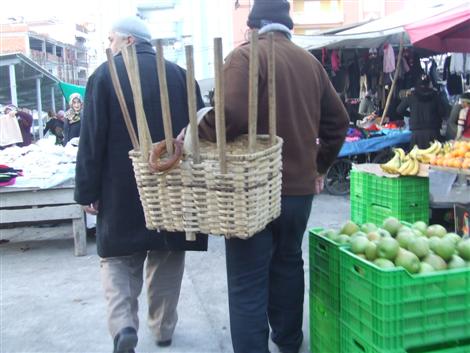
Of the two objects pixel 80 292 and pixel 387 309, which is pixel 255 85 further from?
pixel 80 292

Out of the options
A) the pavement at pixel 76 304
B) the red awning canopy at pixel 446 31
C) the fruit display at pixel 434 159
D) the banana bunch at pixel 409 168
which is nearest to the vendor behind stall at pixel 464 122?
the red awning canopy at pixel 446 31

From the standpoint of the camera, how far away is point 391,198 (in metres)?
5.73

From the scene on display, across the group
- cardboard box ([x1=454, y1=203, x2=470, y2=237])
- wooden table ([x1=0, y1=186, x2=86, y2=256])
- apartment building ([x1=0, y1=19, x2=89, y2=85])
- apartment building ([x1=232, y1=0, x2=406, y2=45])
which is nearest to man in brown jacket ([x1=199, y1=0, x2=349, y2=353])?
cardboard box ([x1=454, y1=203, x2=470, y2=237])

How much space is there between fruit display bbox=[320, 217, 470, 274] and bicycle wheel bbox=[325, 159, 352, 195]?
6605mm

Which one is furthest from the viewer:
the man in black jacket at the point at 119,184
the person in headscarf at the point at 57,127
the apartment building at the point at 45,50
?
the apartment building at the point at 45,50

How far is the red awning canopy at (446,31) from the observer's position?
6.11 m

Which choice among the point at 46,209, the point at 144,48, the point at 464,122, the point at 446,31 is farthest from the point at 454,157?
the point at 46,209

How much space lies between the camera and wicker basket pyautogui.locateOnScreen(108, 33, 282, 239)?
2.25m

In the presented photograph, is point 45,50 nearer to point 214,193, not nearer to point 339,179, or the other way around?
point 339,179

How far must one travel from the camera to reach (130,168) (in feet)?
10.2

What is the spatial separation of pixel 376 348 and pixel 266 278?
2.25ft

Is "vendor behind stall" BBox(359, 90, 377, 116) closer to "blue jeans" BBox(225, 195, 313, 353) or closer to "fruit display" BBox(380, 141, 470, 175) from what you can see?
"fruit display" BBox(380, 141, 470, 175)

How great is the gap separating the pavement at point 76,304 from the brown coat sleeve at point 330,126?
1189mm

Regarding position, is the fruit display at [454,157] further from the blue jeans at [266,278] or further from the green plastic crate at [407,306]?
the green plastic crate at [407,306]
